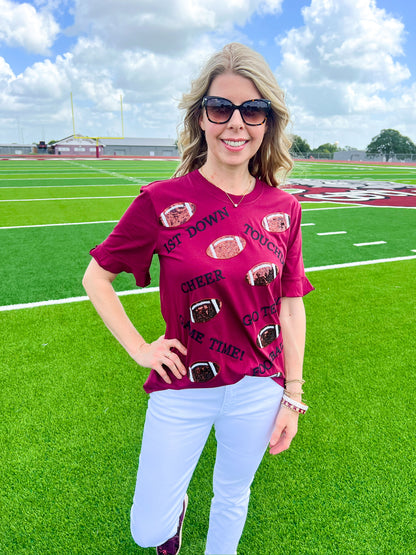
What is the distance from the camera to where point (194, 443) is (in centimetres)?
158

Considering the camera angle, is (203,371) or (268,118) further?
(268,118)

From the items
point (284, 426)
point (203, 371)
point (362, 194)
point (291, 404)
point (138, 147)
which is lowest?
point (362, 194)

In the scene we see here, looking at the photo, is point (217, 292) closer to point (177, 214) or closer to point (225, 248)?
point (225, 248)

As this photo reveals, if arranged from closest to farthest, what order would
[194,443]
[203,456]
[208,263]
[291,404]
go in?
[208,263] < [194,443] < [291,404] < [203,456]

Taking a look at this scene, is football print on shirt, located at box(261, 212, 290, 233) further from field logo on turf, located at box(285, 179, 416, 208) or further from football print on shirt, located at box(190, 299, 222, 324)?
field logo on turf, located at box(285, 179, 416, 208)

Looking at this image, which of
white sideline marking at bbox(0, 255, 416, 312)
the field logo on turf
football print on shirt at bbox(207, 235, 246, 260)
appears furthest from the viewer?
the field logo on turf

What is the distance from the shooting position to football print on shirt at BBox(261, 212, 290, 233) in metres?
1.58

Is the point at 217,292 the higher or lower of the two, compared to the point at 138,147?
higher

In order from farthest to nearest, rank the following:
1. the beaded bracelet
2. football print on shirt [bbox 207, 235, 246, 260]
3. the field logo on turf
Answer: the field logo on turf → the beaded bracelet → football print on shirt [bbox 207, 235, 246, 260]

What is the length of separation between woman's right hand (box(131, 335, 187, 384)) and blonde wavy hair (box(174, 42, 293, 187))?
0.79 m

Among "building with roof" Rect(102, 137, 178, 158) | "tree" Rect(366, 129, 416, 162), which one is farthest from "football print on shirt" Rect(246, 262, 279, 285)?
"building with roof" Rect(102, 137, 178, 158)

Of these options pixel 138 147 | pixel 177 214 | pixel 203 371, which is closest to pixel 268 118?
pixel 177 214

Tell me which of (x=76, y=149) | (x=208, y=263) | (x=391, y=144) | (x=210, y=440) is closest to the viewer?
(x=208, y=263)

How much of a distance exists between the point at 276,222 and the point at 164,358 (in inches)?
27.7
